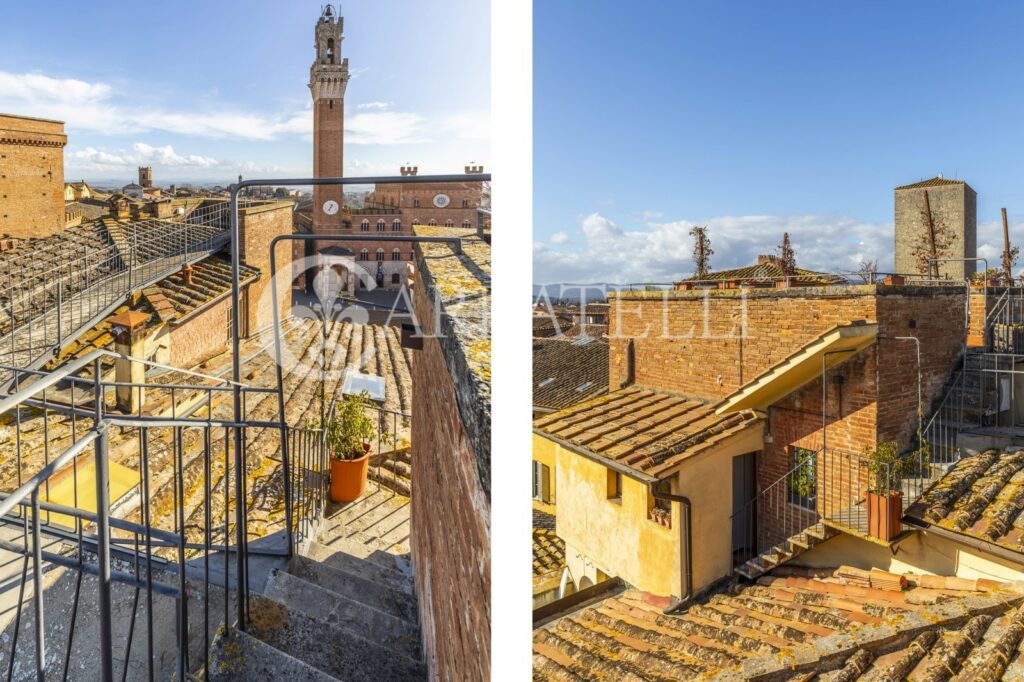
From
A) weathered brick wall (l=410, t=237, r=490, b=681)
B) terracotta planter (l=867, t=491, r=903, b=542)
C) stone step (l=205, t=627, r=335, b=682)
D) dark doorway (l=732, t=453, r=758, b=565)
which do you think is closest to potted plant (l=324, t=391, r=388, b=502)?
stone step (l=205, t=627, r=335, b=682)

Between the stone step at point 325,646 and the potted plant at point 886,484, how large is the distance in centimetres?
120

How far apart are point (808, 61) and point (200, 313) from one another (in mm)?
2381

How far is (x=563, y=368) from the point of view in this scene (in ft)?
4.93

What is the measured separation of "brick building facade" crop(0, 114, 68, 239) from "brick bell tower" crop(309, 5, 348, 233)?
98cm

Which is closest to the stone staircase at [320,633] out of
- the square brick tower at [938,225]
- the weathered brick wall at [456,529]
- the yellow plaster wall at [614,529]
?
the weathered brick wall at [456,529]

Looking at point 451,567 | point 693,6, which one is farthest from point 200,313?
point 693,6

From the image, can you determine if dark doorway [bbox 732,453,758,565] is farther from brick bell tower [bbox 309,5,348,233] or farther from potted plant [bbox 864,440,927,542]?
brick bell tower [bbox 309,5,348,233]

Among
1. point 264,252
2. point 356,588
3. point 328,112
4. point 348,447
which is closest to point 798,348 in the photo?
point 356,588

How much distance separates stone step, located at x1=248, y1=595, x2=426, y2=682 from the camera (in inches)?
59.0

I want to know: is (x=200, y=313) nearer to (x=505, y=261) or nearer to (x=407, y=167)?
(x=407, y=167)

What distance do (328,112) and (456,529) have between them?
1.85 metres

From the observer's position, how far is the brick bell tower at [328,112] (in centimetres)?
213

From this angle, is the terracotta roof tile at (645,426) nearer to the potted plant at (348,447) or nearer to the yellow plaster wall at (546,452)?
the yellow plaster wall at (546,452)

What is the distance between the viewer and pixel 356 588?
6.44 feet
